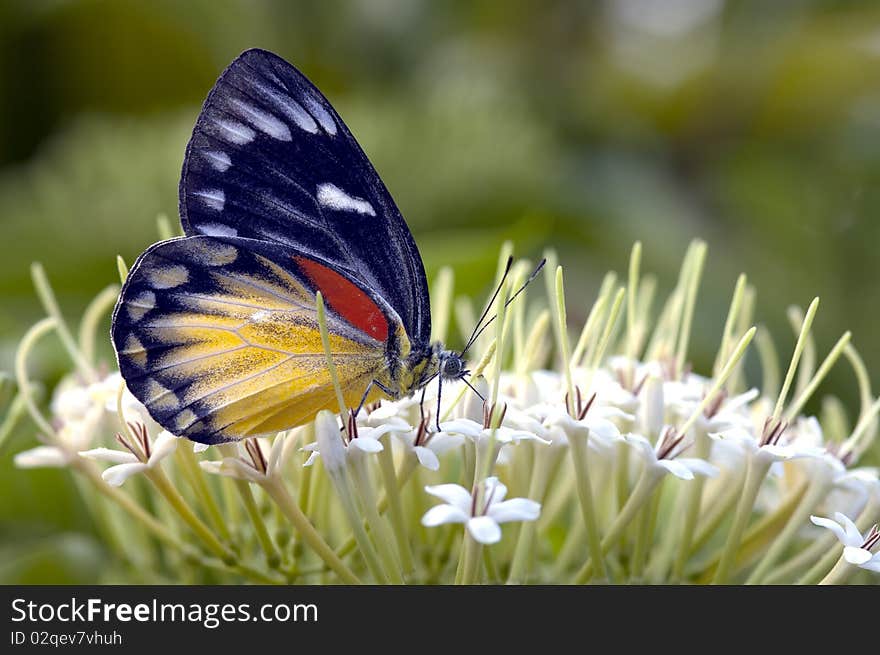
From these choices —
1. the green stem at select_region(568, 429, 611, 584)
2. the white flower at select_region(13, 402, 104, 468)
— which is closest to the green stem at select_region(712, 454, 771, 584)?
the green stem at select_region(568, 429, 611, 584)

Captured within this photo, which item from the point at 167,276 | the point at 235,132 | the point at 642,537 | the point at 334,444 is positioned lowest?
the point at 642,537

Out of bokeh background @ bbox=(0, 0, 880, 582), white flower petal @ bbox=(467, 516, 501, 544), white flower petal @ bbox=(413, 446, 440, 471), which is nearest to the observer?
white flower petal @ bbox=(467, 516, 501, 544)

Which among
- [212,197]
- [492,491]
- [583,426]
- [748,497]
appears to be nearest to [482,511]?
[492,491]

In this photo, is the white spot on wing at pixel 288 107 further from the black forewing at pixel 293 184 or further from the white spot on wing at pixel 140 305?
the white spot on wing at pixel 140 305

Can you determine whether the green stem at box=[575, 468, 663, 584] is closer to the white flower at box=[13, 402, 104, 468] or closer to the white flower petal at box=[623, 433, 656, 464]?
the white flower petal at box=[623, 433, 656, 464]

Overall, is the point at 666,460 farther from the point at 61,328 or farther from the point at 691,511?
the point at 61,328
